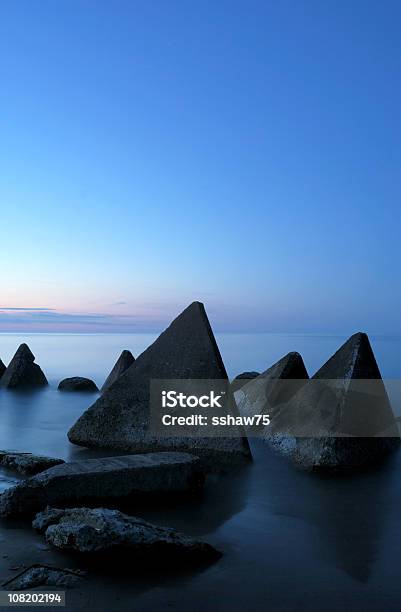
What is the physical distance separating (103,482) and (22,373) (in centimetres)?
1253

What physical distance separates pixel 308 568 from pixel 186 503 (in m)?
1.92

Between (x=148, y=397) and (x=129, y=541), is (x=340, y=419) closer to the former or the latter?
(x=148, y=397)

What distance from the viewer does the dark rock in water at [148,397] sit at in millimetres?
7816

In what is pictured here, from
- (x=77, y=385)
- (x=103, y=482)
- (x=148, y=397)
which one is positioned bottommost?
(x=103, y=482)

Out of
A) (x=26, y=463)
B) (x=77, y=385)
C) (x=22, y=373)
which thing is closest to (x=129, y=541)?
(x=26, y=463)

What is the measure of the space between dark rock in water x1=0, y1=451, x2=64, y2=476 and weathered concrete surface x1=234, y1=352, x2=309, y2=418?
4.48m

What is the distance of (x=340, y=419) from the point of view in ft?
25.1

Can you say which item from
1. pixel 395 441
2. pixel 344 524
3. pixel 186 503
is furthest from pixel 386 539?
pixel 395 441

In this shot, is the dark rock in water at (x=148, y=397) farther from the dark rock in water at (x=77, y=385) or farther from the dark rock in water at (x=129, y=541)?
the dark rock in water at (x=77, y=385)

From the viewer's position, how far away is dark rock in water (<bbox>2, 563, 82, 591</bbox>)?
11.3ft

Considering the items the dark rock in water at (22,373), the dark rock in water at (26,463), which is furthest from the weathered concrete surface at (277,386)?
the dark rock in water at (22,373)

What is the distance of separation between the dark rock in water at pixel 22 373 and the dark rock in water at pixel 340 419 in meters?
10.4

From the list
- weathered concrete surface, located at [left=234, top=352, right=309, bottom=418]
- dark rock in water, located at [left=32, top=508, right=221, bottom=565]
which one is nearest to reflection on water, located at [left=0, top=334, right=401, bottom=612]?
dark rock in water, located at [left=32, top=508, right=221, bottom=565]

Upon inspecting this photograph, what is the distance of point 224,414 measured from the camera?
311 inches
